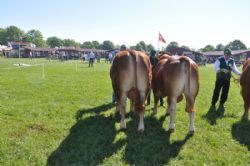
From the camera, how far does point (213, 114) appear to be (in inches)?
383

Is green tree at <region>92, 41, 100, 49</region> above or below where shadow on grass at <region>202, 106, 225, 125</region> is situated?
above

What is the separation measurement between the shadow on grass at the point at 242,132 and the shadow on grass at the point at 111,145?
1.29m

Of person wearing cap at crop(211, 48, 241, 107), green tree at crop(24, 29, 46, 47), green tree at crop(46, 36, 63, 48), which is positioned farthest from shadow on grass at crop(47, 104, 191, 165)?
green tree at crop(46, 36, 63, 48)

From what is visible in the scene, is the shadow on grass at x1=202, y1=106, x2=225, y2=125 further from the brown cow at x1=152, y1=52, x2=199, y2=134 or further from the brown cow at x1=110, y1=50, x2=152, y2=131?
the brown cow at x1=110, y1=50, x2=152, y2=131

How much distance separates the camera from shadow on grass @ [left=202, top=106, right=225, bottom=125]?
8.92m

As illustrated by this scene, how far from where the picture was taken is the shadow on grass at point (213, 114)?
351 inches

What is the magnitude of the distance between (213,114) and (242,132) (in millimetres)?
1964

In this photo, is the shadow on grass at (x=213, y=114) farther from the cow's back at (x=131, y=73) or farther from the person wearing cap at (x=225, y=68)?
the cow's back at (x=131, y=73)

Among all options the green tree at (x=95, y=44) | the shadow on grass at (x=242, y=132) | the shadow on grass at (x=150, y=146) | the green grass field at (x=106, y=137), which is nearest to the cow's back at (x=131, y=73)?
the shadow on grass at (x=150, y=146)

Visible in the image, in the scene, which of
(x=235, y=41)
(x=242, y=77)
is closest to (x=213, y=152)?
(x=242, y=77)

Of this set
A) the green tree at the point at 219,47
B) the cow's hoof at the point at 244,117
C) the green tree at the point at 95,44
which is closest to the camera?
the cow's hoof at the point at 244,117

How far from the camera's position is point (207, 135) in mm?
7398

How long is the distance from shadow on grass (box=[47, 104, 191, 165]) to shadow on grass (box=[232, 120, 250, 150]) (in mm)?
1287

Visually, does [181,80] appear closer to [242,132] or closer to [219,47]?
[242,132]
